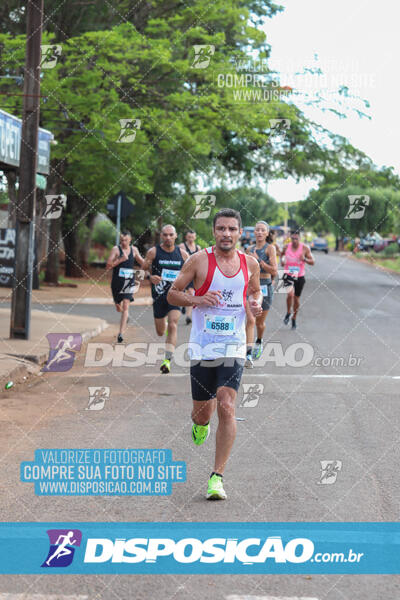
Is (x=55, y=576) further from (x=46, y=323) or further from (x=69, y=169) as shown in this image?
(x=69, y=169)

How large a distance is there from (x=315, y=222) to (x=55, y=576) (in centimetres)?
13190

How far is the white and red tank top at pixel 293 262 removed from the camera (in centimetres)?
1828

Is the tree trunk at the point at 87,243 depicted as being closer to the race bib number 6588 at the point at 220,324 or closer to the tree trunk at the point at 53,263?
the tree trunk at the point at 53,263

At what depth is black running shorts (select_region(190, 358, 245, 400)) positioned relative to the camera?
6.40 meters

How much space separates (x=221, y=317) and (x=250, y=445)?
6.44 feet

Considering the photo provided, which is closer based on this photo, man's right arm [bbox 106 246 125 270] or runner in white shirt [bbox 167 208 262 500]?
runner in white shirt [bbox 167 208 262 500]

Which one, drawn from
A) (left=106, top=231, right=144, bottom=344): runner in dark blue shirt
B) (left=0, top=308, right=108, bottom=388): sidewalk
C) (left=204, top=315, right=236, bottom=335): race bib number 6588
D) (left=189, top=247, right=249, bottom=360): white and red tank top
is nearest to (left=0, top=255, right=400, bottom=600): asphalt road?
(left=0, top=308, right=108, bottom=388): sidewalk

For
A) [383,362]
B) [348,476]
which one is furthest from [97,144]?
[348,476]

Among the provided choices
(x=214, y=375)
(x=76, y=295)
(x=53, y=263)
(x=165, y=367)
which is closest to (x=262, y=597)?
(x=214, y=375)

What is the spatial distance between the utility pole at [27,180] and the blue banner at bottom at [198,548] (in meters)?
9.52

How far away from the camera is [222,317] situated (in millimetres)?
6320

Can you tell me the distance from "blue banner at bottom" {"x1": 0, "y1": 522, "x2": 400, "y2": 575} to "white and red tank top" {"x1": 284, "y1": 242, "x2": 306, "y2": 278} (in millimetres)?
12926

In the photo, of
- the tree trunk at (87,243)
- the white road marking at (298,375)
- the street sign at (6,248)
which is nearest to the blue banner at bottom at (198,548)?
the white road marking at (298,375)

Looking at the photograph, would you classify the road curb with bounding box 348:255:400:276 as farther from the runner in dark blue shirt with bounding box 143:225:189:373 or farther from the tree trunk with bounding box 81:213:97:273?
the runner in dark blue shirt with bounding box 143:225:189:373
